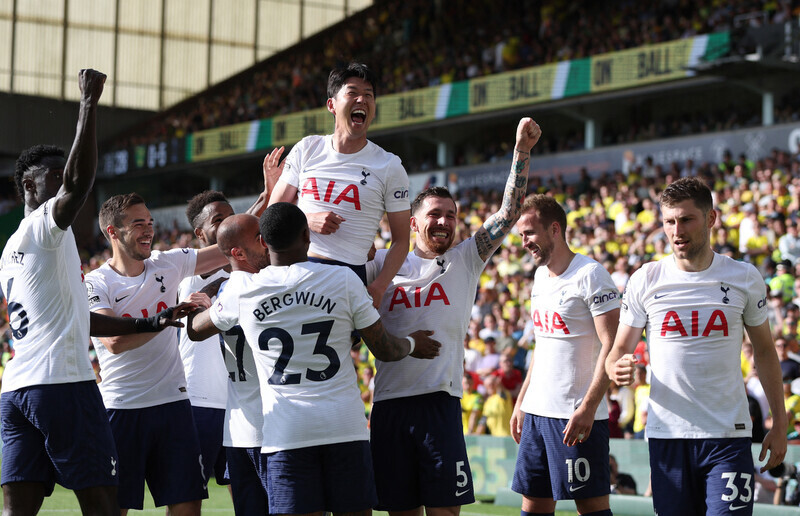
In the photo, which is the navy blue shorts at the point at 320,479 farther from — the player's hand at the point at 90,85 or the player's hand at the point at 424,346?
the player's hand at the point at 90,85

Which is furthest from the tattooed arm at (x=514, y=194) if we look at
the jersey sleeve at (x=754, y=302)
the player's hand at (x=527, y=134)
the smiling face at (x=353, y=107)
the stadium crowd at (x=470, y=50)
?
the stadium crowd at (x=470, y=50)

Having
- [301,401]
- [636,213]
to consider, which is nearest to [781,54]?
[636,213]

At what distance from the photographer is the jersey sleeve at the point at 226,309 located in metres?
4.73

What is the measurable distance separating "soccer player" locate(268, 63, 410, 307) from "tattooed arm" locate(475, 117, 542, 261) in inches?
19.7

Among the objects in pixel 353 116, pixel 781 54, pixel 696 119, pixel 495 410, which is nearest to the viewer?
pixel 353 116

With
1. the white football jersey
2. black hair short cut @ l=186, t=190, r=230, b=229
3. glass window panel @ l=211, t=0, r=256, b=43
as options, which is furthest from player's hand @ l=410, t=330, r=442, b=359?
glass window panel @ l=211, t=0, r=256, b=43

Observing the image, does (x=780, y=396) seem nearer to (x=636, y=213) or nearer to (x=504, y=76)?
(x=636, y=213)

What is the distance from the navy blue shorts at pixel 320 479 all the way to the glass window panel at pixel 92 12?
1466 inches

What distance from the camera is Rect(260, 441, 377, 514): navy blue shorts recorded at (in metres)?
4.56

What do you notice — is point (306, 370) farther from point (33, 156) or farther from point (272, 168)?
point (272, 168)

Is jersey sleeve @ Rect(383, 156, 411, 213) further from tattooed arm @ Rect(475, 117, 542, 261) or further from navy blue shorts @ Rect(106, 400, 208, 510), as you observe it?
navy blue shorts @ Rect(106, 400, 208, 510)

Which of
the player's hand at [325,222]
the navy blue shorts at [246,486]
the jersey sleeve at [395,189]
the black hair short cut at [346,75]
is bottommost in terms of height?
the navy blue shorts at [246,486]

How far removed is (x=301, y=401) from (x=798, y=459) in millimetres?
5963

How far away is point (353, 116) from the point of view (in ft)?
17.8
